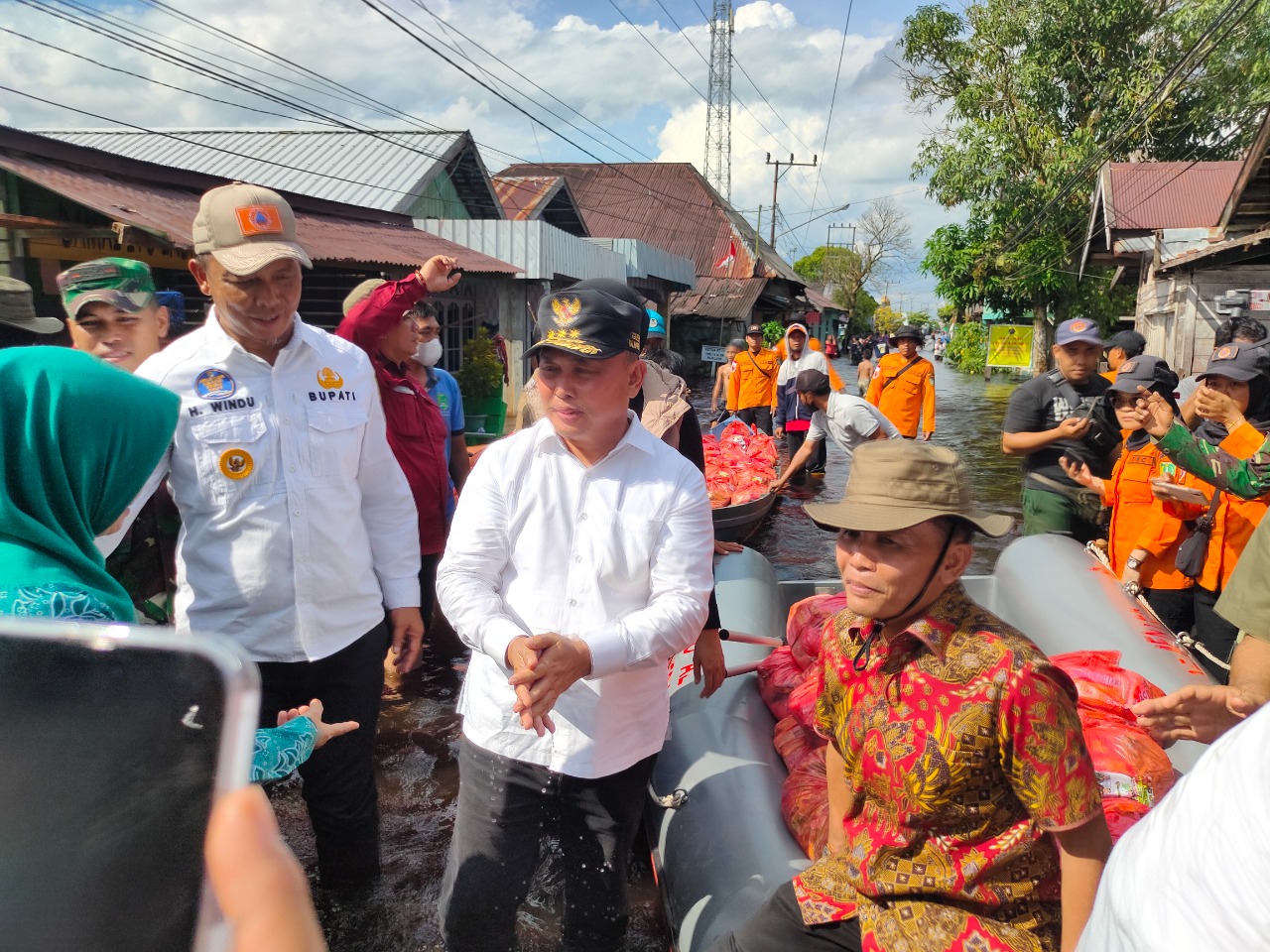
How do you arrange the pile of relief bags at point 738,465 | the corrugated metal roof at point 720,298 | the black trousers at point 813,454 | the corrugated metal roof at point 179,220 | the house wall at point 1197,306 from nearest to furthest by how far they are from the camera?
the corrugated metal roof at point 179,220, the pile of relief bags at point 738,465, the black trousers at point 813,454, the house wall at point 1197,306, the corrugated metal roof at point 720,298

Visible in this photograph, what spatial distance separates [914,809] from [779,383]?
10.3 m

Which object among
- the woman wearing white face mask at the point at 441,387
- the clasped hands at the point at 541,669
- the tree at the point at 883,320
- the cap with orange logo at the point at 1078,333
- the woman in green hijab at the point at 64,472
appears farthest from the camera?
the tree at the point at 883,320

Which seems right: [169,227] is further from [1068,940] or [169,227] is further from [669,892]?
[1068,940]

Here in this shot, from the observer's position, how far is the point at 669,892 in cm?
287

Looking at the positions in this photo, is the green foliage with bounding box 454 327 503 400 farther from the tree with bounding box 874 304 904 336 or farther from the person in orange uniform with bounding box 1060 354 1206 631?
the tree with bounding box 874 304 904 336

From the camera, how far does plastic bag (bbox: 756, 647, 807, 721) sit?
3742mm

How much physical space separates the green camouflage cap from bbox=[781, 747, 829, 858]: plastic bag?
3024 mm

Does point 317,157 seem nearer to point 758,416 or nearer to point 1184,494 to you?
point 758,416

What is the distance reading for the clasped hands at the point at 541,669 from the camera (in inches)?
76.5

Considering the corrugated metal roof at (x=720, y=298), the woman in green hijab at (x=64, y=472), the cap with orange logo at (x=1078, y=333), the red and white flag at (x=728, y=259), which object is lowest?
the woman in green hijab at (x=64, y=472)

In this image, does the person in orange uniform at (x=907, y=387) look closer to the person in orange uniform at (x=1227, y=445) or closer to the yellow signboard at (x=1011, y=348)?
the person in orange uniform at (x=1227, y=445)

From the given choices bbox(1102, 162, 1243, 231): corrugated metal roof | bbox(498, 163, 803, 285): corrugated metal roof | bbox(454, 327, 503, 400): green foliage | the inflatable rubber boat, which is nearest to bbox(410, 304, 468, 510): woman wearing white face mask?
the inflatable rubber boat

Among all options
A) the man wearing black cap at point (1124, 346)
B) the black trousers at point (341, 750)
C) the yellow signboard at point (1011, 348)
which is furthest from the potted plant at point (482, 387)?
Result: the yellow signboard at point (1011, 348)

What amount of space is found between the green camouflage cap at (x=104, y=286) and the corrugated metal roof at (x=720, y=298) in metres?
26.0
